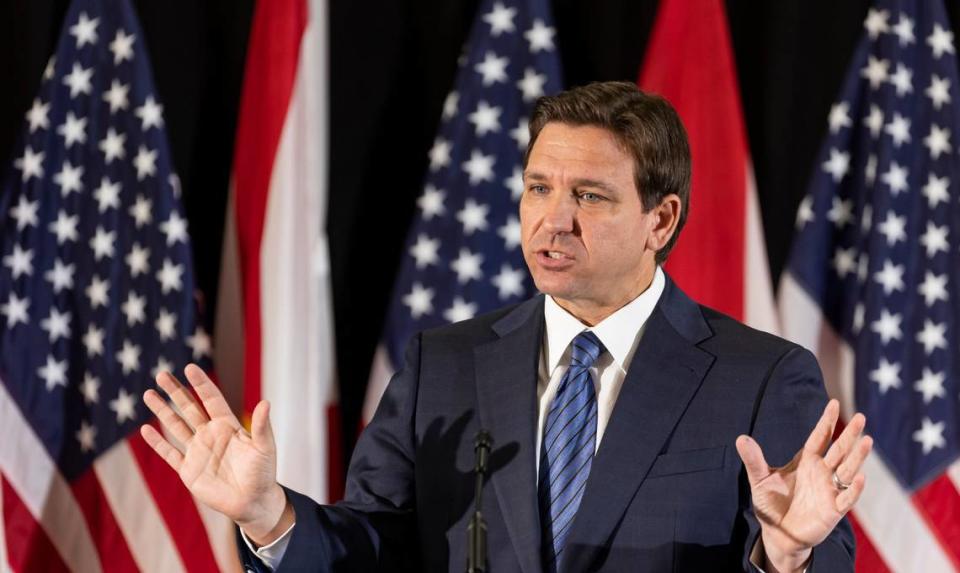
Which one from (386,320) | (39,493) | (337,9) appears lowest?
(39,493)

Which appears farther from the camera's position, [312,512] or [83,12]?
[83,12]

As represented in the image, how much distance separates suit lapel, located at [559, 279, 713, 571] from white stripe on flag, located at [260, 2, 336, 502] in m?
1.81

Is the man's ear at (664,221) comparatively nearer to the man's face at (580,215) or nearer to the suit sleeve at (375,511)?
the man's face at (580,215)

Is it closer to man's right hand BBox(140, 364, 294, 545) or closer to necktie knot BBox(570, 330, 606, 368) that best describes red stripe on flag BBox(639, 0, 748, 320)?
necktie knot BBox(570, 330, 606, 368)

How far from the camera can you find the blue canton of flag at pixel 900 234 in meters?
3.59

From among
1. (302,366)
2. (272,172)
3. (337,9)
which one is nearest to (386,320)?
(302,366)

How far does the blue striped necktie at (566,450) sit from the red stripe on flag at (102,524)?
2237 mm

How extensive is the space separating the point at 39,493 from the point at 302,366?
0.92 metres

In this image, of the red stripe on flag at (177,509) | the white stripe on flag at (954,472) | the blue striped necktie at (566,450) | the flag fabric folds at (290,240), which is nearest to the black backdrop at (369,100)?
the flag fabric folds at (290,240)

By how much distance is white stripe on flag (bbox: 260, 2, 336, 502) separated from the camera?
11.9ft

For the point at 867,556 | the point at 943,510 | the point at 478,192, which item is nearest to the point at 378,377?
the point at 478,192

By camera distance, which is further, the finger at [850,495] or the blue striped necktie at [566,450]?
the blue striped necktie at [566,450]

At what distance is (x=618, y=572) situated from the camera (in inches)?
71.7

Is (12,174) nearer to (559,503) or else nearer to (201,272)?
(201,272)
